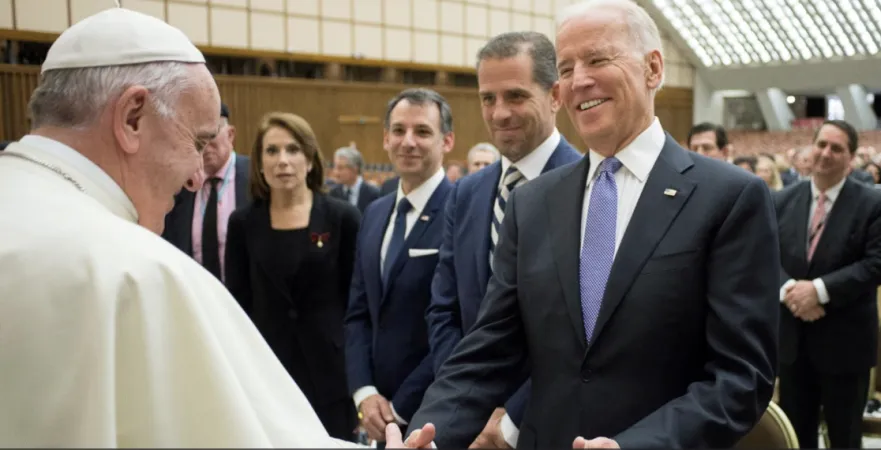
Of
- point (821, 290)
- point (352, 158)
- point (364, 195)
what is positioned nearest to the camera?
point (821, 290)

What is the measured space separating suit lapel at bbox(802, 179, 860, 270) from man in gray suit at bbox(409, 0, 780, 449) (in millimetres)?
2816

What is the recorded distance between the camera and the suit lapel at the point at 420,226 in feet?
9.34

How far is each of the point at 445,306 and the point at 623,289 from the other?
97cm

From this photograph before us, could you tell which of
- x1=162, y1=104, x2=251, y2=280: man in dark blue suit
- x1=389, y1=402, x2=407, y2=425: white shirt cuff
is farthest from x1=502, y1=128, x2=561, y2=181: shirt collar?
x1=162, y1=104, x2=251, y2=280: man in dark blue suit

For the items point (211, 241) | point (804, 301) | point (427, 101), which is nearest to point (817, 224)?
point (804, 301)

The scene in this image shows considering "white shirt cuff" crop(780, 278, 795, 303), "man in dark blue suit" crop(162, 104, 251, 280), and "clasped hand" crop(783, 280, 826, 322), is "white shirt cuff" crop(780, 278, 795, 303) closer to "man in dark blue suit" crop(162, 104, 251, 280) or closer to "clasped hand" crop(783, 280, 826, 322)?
"clasped hand" crop(783, 280, 826, 322)

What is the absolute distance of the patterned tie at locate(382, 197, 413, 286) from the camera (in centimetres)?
287

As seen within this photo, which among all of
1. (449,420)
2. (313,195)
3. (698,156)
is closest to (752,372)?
(698,156)

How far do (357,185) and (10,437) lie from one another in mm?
8342

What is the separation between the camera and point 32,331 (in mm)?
1101

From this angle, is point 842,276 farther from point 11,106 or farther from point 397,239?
point 11,106

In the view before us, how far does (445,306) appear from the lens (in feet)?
Answer: 8.17

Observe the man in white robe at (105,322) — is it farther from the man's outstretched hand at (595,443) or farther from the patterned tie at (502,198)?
the patterned tie at (502,198)

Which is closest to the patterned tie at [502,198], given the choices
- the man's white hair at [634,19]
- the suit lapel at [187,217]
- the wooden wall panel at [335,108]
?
the man's white hair at [634,19]
